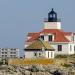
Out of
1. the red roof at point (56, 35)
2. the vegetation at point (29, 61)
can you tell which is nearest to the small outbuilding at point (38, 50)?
the vegetation at point (29, 61)

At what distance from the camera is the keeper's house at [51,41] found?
49.6 metres

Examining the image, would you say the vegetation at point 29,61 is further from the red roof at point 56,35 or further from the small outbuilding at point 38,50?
the red roof at point 56,35

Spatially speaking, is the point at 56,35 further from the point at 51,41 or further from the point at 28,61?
the point at 28,61

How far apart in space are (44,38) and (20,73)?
36.8 feet

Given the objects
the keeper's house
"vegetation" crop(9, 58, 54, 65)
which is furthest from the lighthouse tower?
"vegetation" crop(9, 58, 54, 65)

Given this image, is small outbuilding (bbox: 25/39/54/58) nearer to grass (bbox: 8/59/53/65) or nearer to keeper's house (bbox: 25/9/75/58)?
keeper's house (bbox: 25/9/75/58)

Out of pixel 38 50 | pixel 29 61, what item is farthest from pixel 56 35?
pixel 29 61

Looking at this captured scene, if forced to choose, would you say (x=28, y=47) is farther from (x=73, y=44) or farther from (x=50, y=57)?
(x=73, y=44)

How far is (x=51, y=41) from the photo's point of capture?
53219 millimetres

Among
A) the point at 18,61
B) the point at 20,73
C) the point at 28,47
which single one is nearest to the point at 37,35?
the point at 28,47

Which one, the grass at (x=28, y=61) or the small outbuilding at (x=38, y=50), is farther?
the small outbuilding at (x=38, y=50)

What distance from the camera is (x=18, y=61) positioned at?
4659cm

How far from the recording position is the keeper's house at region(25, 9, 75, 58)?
163ft

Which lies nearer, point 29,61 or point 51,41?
point 29,61
